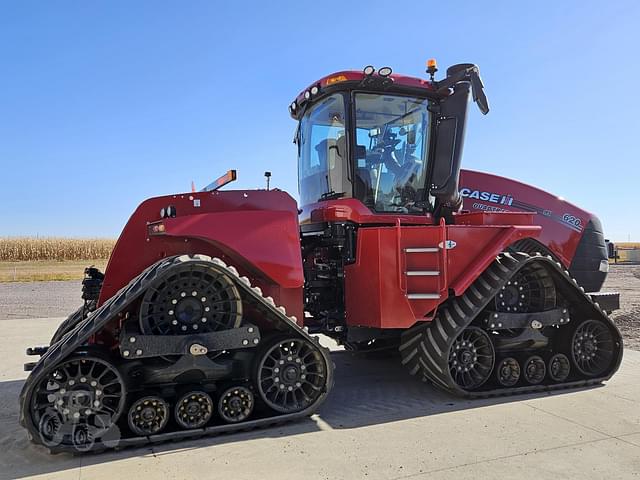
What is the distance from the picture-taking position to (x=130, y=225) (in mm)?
4617

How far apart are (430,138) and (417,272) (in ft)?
5.06

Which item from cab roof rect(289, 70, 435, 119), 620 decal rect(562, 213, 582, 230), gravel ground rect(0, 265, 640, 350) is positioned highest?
cab roof rect(289, 70, 435, 119)

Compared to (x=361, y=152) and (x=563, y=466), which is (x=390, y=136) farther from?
(x=563, y=466)

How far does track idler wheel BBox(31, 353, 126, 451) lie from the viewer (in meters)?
3.74

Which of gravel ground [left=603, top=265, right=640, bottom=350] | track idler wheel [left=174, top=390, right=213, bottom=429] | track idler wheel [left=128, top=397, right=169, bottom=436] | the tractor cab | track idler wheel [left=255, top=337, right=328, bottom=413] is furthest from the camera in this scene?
gravel ground [left=603, top=265, right=640, bottom=350]

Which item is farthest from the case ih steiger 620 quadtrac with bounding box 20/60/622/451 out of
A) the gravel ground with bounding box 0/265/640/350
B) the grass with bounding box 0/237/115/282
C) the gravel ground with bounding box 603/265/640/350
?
the grass with bounding box 0/237/115/282

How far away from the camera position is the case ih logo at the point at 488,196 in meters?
6.40

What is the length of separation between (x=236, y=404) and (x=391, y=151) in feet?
9.85

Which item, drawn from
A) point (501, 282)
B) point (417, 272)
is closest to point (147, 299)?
point (417, 272)

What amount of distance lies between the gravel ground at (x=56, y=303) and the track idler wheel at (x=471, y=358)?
13.5 ft

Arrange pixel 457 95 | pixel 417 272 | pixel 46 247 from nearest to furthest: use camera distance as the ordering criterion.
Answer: pixel 417 272 → pixel 457 95 → pixel 46 247

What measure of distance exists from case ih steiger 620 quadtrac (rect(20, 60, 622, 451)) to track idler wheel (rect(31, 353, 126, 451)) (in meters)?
0.01

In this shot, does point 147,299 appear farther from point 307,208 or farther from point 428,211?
point 428,211

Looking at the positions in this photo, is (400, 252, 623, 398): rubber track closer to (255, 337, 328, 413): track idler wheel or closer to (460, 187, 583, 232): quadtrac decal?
(460, 187, 583, 232): quadtrac decal
